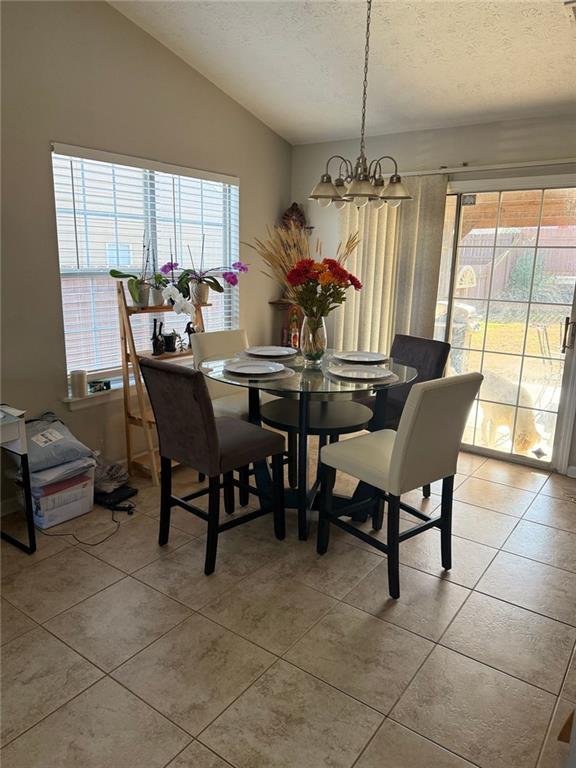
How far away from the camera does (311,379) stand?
272 cm

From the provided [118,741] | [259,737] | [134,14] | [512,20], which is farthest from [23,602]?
[512,20]

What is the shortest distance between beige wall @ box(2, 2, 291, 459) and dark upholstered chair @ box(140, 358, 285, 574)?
0.93 metres

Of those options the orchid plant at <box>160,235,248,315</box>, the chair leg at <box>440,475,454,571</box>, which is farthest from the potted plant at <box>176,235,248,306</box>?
the chair leg at <box>440,475,454,571</box>

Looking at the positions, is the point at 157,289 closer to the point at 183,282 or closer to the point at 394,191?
the point at 183,282

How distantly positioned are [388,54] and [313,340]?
65.2 inches

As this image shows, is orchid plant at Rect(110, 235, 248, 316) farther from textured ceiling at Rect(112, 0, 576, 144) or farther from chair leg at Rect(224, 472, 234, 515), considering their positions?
textured ceiling at Rect(112, 0, 576, 144)

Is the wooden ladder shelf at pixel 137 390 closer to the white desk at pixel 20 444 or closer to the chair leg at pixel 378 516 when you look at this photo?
the white desk at pixel 20 444

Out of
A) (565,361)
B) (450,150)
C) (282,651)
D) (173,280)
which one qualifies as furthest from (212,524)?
(450,150)

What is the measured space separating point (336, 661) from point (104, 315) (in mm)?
2451

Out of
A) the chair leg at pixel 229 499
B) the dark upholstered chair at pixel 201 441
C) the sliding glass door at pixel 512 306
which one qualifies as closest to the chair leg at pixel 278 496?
the dark upholstered chair at pixel 201 441

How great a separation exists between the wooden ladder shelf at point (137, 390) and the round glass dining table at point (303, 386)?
489 mm

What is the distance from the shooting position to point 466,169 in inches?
149

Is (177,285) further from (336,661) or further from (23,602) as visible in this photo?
(336,661)

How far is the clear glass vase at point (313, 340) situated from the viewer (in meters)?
2.96
